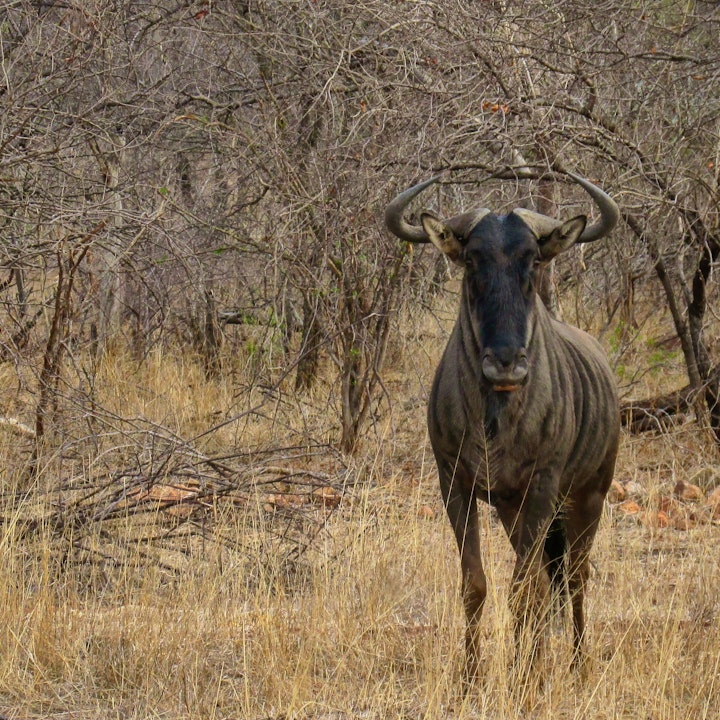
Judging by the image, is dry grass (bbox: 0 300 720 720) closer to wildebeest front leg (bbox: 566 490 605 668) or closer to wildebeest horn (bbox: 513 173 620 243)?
wildebeest front leg (bbox: 566 490 605 668)

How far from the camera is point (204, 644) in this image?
4.42 metres

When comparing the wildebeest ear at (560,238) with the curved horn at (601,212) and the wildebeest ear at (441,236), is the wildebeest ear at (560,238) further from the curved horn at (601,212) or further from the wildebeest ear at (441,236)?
A: the wildebeest ear at (441,236)

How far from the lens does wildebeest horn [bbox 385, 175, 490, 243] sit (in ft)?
15.0

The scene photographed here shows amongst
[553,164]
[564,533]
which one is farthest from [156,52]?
[564,533]

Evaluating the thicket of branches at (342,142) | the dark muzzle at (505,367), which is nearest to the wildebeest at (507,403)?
the dark muzzle at (505,367)

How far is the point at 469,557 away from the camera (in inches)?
175

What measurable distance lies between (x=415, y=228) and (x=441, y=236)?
8.6 inches

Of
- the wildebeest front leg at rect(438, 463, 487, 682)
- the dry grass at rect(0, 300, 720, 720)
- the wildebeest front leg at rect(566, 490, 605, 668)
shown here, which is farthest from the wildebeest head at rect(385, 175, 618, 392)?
the wildebeest front leg at rect(566, 490, 605, 668)

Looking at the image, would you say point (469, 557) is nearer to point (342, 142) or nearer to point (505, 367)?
point (505, 367)

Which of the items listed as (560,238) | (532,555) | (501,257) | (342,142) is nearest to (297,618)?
(532,555)

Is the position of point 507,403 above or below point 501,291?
below

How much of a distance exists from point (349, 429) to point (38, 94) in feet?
9.17

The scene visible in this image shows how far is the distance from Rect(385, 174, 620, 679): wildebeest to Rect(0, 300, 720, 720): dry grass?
0.16 m

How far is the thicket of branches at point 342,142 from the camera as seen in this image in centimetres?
684
